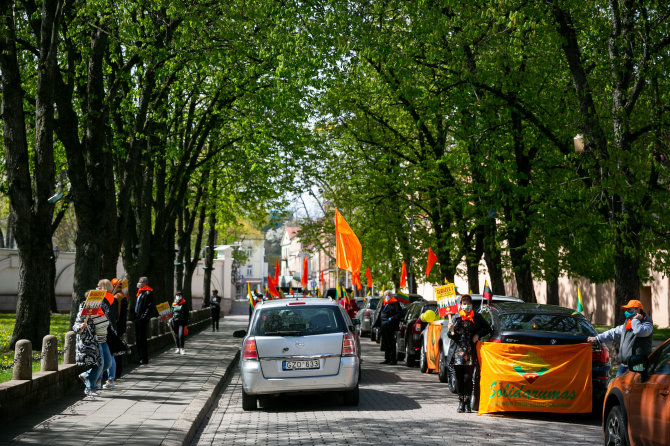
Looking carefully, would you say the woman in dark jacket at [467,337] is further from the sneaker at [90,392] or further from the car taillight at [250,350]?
the sneaker at [90,392]

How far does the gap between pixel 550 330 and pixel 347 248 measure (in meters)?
10.9

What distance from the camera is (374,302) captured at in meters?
35.2

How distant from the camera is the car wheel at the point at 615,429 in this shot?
25.3 ft

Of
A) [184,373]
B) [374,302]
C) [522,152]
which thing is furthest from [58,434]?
[374,302]

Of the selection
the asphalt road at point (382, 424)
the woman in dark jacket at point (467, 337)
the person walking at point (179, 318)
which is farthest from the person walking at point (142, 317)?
the woman in dark jacket at point (467, 337)

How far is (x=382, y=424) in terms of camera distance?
10.9 m

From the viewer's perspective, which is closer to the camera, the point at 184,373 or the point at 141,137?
the point at 184,373

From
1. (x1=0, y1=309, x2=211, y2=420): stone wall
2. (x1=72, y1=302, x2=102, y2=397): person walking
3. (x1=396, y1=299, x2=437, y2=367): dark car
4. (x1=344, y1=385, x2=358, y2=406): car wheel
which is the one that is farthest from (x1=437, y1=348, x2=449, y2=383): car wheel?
(x1=72, y1=302, x2=102, y2=397): person walking

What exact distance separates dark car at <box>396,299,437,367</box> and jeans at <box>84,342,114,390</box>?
8495mm

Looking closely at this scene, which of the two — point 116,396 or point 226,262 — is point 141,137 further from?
point 226,262

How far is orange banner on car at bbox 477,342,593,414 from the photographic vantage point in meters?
11.3

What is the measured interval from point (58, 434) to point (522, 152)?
16360 millimetres

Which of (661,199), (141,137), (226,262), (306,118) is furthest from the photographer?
(226,262)

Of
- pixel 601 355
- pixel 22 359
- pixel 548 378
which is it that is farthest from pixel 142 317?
pixel 601 355
